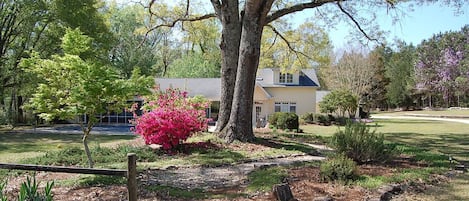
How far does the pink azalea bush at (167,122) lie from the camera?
1077 centimetres

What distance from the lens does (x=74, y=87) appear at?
24.2ft

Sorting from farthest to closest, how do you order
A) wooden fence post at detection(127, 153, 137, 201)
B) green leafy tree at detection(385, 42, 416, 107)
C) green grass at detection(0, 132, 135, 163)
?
green leafy tree at detection(385, 42, 416, 107) → green grass at detection(0, 132, 135, 163) → wooden fence post at detection(127, 153, 137, 201)

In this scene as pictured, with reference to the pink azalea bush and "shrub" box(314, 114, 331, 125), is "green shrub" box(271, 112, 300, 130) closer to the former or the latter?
"shrub" box(314, 114, 331, 125)

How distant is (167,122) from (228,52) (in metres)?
4.45

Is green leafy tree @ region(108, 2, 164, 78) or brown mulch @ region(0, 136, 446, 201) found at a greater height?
green leafy tree @ region(108, 2, 164, 78)

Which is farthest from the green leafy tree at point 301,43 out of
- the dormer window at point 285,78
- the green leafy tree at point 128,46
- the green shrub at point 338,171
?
the green shrub at point 338,171

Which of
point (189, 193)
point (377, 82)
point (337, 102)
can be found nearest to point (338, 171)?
point (189, 193)

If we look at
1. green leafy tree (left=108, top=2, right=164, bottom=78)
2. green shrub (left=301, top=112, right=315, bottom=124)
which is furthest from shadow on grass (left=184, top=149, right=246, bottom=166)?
green leafy tree (left=108, top=2, right=164, bottom=78)

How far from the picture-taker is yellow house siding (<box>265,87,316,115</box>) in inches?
1340

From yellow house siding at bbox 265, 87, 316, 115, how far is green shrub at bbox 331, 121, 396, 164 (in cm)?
2536

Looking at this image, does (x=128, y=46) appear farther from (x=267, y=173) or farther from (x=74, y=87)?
(x=267, y=173)

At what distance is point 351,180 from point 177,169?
3.91m

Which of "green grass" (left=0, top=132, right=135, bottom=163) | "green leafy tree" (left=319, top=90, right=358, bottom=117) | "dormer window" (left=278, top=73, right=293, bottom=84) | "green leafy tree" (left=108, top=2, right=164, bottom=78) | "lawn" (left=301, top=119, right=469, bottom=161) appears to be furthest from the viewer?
"green leafy tree" (left=108, top=2, right=164, bottom=78)

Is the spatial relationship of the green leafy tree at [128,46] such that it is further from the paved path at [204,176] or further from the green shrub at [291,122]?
the paved path at [204,176]
